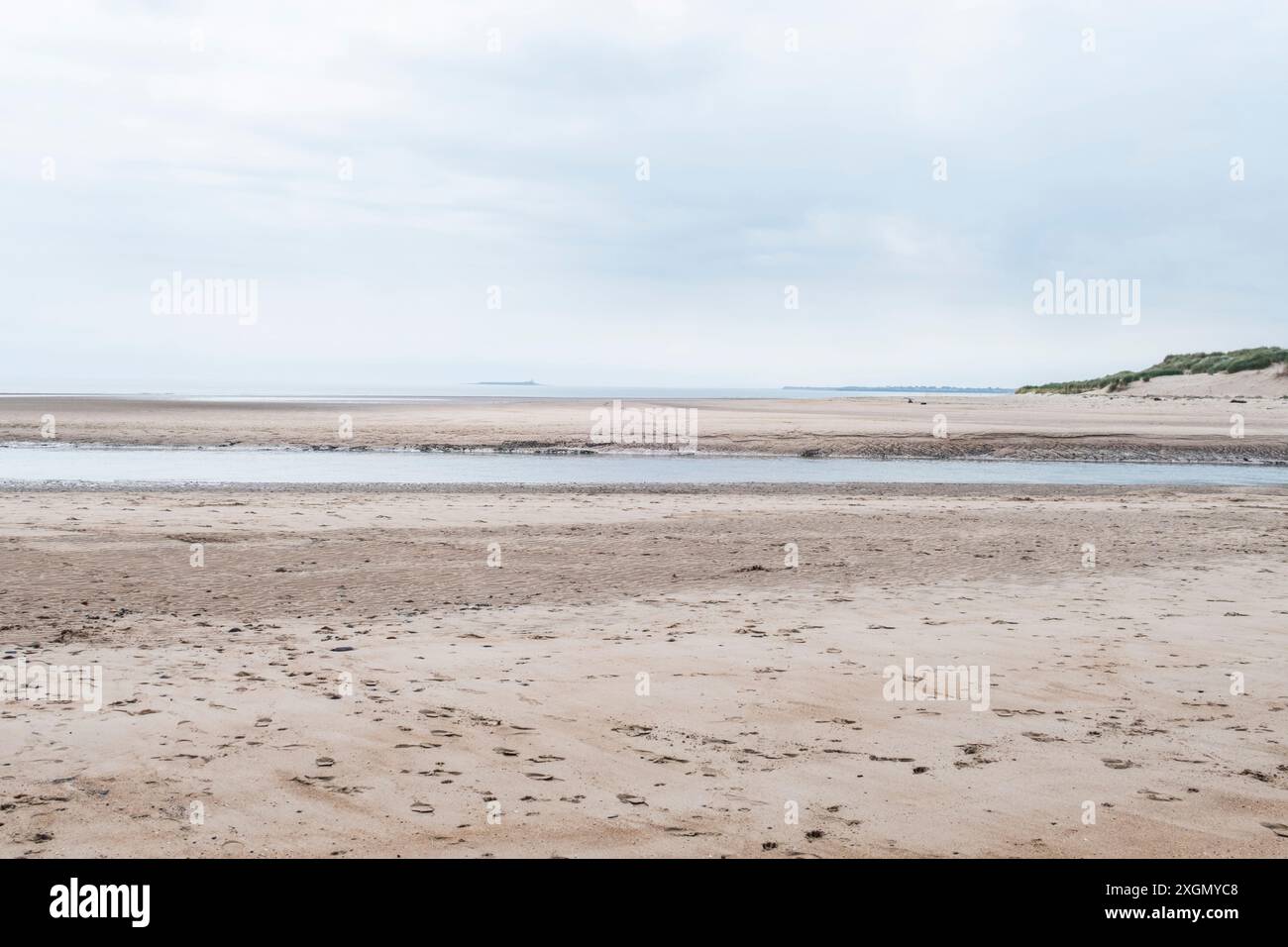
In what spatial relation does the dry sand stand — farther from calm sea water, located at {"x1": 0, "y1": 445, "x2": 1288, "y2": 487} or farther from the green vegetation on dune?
the green vegetation on dune

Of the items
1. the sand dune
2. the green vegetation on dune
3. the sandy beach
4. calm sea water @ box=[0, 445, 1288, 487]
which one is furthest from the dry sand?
the green vegetation on dune

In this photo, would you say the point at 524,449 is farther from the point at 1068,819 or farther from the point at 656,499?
the point at 1068,819

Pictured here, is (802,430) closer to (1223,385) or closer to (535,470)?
(535,470)

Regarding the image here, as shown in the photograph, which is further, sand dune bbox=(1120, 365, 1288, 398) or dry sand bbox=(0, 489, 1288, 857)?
sand dune bbox=(1120, 365, 1288, 398)

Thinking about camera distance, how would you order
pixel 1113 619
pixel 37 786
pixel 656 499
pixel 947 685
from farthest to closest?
pixel 656 499 → pixel 1113 619 → pixel 947 685 → pixel 37 786

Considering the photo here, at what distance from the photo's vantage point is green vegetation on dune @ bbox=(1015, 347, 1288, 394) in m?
68.0

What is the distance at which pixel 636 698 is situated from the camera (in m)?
7.58

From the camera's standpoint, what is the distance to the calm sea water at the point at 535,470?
25141 millimetres

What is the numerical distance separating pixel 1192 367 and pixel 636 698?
82641 millimetres

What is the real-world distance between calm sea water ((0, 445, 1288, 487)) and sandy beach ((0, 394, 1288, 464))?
2.59 metres

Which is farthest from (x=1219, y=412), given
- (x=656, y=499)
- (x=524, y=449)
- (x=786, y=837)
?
(x=786, y=837)

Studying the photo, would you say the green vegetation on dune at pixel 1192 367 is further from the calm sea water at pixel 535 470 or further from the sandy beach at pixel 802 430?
the calm sea water at pixel 535 470

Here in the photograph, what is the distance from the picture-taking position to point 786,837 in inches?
205
